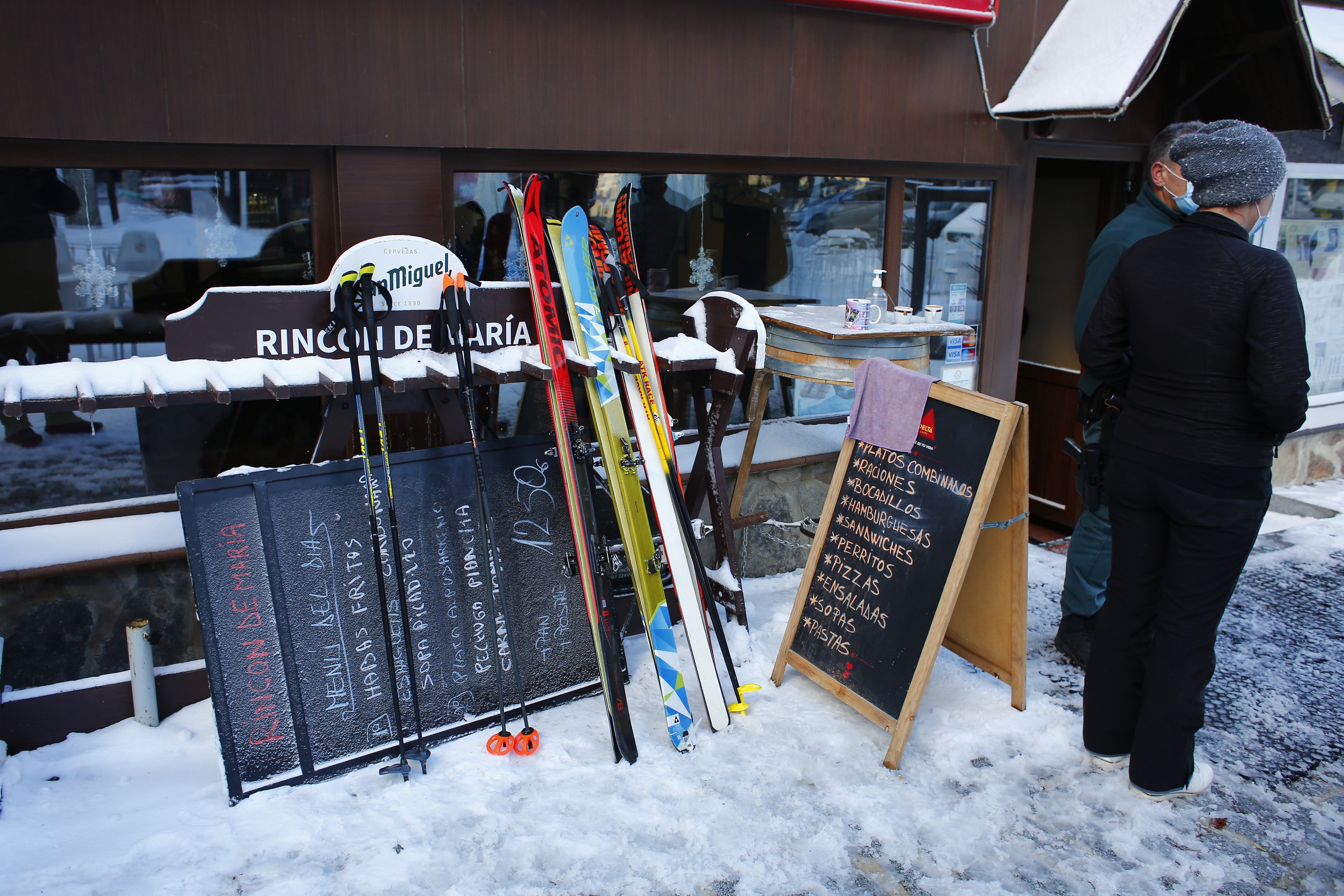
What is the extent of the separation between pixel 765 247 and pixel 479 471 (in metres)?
2.20

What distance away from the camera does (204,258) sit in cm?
337

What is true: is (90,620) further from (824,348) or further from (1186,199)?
(1186,199)

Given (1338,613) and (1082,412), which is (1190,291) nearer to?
(1082,412)

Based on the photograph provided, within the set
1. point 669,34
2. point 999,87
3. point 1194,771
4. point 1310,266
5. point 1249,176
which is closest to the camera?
point 1249,176

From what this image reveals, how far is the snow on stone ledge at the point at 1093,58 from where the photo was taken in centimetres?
410

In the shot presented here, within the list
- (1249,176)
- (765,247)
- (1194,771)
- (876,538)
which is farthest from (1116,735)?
(765,247)

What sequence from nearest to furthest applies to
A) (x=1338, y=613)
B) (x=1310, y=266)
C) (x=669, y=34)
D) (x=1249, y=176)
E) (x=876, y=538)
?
1. (x=1249, y=176)
2. (x=876, y=538)
3. (x=669, y=34)
4. (x=1338, y=613)
5. (x=1310, y=266)

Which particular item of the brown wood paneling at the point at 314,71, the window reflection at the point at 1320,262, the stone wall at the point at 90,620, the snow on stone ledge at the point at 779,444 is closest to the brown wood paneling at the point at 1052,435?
the window reflection at the point at 1320,262

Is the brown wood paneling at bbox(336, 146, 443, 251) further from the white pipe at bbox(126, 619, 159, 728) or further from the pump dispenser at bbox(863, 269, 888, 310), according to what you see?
the pump dispenser at bbox(863, 269, 888, 310)

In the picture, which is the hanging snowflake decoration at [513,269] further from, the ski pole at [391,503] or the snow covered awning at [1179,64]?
the snow covered awning at [1179,64]

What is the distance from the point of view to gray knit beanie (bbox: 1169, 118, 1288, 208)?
2.63 m

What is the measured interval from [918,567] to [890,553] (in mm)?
133

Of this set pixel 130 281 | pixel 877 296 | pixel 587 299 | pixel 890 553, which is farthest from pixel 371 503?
pixel 877 296

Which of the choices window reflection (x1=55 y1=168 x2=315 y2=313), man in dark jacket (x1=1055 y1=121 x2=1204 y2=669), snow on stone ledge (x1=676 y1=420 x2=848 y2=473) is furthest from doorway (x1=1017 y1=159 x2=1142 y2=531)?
window reflection (x1=55 y1=168 x2=315 y2=313)
